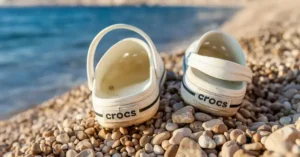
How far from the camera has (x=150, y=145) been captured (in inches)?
61.9

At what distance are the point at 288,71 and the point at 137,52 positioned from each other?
0.94 meters

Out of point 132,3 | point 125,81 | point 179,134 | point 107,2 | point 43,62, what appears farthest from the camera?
point 107,2

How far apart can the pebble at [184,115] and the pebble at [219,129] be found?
123 mm

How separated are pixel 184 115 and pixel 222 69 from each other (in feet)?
0.92

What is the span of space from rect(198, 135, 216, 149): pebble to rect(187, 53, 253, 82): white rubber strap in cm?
34

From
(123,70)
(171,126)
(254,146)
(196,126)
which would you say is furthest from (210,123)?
(123,70)

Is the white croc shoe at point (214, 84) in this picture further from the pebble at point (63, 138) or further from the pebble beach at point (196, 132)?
the pebble at point (63, 138)

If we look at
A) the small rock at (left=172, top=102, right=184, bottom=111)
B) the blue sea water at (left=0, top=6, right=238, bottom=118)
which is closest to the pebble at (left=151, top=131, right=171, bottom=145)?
the small rock at (left=172, top=102, right=184, bottom=111)

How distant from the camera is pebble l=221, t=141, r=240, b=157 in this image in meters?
1.39

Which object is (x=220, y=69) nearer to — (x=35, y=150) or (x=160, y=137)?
(x=160, y=137)

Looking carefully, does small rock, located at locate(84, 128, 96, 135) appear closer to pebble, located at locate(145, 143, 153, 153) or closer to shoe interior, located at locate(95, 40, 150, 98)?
shoe interior, located at locate(95, 40, 150, 98)

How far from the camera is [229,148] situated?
1.41 meters

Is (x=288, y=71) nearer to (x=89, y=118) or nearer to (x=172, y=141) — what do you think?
(x=172, y=141)

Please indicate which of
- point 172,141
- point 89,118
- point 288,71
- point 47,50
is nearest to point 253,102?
point 288,71
